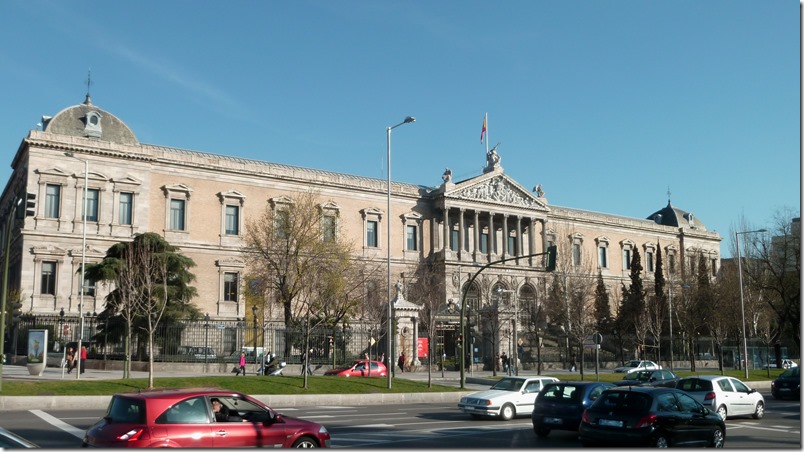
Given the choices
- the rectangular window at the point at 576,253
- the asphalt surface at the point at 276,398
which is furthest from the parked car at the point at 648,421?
the rectangular window at the point at 576,253

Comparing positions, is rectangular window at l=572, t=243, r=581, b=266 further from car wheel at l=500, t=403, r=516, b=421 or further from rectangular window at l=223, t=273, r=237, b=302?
car wheel at l=500, t=403, r=516, b=421

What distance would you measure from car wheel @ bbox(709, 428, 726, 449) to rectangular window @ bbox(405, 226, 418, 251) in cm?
6108

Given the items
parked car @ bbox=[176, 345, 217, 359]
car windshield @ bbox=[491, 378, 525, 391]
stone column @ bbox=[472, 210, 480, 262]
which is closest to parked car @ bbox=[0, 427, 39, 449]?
car windshield @ bbox=[491, 378, 525, 391]

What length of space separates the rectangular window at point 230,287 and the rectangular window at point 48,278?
14.0m

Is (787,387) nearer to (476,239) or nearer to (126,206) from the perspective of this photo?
(476,239)

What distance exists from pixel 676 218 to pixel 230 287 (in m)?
67.6

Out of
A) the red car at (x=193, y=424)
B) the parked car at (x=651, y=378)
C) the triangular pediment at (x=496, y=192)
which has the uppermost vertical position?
the triangular pediment at (x=496, y=192)

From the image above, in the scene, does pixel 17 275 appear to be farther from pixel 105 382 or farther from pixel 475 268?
pixel 475 268

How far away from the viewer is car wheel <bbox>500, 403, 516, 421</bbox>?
75.5ft

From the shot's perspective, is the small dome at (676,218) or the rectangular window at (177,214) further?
the small dome at (676,218)

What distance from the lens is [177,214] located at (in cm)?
6338

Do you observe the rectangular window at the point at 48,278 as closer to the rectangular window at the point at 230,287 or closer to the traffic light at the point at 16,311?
the traffic light at the point at 16,311

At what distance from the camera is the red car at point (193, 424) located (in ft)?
36.6

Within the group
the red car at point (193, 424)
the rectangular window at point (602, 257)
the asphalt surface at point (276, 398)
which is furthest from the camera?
the rectangular window at point (602, 257)
